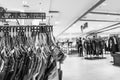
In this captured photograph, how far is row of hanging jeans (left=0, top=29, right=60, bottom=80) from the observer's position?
5.31ft

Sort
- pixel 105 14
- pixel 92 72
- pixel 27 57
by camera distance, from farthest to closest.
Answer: pixel 105 14 → pixel 92 72 → pixel 27 57

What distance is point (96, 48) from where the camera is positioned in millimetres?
7781

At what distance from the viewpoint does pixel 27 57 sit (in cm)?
171

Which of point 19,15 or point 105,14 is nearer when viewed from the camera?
point 19,15

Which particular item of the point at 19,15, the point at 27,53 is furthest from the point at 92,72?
the point at 19,15

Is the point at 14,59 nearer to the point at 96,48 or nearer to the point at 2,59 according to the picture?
the point at 2,59

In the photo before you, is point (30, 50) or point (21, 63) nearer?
point (21, 63)

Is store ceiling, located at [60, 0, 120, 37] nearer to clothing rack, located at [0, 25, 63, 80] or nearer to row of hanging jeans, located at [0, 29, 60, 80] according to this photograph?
clothing rack, located at [0, 25, 63, 80]

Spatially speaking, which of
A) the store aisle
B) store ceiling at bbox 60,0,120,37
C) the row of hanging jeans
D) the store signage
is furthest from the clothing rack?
store ceiling at bbox 60,0,120,37

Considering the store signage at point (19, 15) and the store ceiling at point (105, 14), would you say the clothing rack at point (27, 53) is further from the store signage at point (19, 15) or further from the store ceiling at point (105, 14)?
the store ceiling at point (105, 14)

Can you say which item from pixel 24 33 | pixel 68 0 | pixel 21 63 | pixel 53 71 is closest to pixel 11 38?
pixel 24 33

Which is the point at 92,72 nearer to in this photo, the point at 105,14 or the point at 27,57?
the point at 27,57

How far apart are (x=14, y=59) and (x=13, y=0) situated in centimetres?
356

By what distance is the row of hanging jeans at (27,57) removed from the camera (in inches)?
63.7
